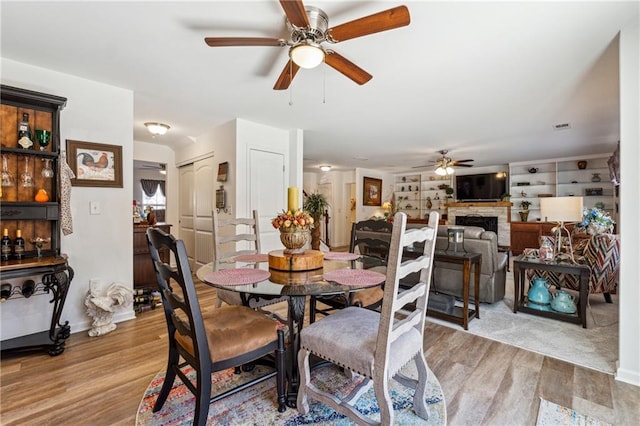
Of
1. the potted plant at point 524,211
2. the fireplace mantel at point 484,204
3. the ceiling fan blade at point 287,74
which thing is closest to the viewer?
the ceiling fan blade at point 287,74

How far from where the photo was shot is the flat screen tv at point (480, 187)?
7.41 meters

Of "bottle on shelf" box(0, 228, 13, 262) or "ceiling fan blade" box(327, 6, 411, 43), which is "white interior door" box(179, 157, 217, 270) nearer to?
"bottle on shelf" box(0, 228, 13, 262)

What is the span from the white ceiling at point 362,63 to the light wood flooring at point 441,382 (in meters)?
2.29

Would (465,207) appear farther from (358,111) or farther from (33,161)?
(33,161)

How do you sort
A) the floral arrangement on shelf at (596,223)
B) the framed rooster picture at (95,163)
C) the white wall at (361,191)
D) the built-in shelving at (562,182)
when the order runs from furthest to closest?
the white wall at (361,191) < the built-in shelving at (562,182) < the floral arrangement on shelf at (596,223) < the framed rooster picture at (95,163)

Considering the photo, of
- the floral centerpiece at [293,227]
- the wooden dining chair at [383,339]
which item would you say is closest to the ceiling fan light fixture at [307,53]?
the floral centerpiece at [293,227]

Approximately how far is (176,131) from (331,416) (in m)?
4.32

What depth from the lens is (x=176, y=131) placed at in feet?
14.5

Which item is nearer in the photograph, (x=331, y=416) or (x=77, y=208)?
(x=331, y=416)

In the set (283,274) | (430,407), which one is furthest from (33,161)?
(430,407)

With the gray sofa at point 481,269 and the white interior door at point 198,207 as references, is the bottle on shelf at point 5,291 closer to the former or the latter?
the white interior door at point 198,207

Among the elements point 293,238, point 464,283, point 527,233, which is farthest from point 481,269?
point 527,233

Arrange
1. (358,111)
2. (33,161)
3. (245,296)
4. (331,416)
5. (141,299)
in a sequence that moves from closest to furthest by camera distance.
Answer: (331,416) < (245,296) < (33,161) < (141,299) < (358,111)

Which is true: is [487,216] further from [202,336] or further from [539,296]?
[202,336]
